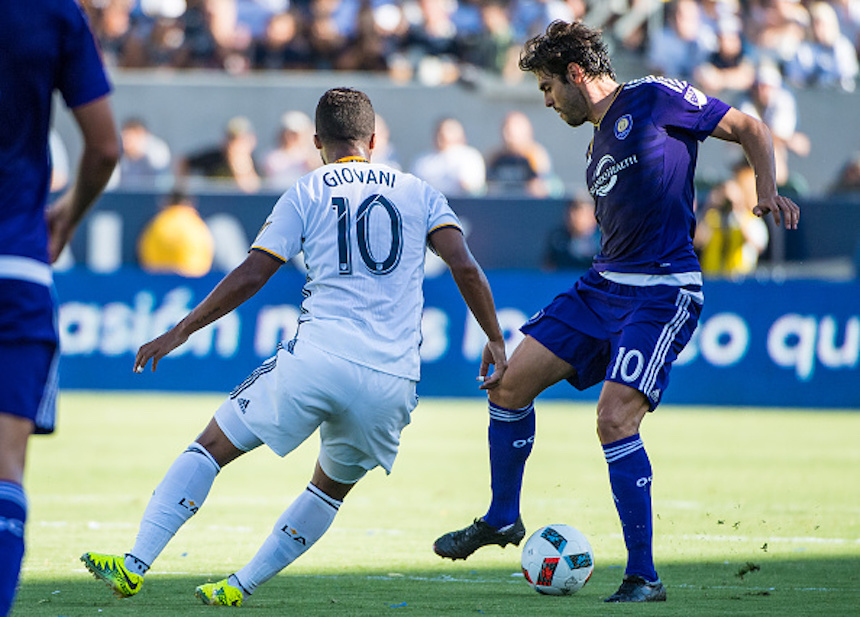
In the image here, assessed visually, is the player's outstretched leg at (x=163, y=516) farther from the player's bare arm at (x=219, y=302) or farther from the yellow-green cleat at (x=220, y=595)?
the player's bare arm at (x=219, y=302)

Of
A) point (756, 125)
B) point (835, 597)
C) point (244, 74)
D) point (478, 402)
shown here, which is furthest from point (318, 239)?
point (244, 74)

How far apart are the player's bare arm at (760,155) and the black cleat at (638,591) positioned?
1544 millimetres

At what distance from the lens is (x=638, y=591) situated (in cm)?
544

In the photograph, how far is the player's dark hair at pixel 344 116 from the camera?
546cm

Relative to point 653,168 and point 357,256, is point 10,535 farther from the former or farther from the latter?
point 653,168

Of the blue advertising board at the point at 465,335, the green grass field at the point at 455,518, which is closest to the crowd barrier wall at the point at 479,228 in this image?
the blue advertising board at the point at 465,335

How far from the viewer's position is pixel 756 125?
580 cm

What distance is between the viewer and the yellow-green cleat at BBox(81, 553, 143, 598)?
5.11 meters

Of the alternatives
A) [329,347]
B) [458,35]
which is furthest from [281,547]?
[458,35]

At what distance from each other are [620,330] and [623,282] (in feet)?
0.70

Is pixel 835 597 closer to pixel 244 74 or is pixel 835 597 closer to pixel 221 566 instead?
pixel 221 566

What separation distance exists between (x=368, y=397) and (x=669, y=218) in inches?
64.3

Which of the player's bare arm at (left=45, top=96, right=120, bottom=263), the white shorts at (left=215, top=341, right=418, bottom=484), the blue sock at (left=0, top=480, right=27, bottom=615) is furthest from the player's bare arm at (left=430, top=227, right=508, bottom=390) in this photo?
the blue sock at (left=0, top=480, right=27, bottom=615)

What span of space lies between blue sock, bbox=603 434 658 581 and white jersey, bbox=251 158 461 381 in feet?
3.11
